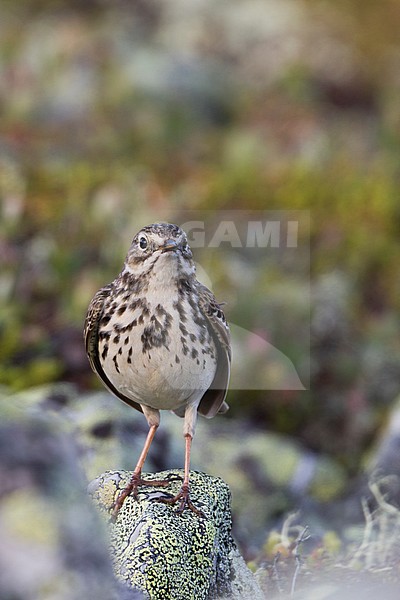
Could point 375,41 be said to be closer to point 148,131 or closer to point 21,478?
point 148,131

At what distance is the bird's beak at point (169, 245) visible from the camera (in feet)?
12.8

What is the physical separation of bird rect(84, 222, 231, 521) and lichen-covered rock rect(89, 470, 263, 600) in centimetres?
6

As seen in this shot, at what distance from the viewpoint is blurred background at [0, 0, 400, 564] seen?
777 cm

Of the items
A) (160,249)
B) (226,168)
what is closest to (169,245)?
(160,249)

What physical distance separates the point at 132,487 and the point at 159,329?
71 cm

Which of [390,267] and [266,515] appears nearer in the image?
[266,515]

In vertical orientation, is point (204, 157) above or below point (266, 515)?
above

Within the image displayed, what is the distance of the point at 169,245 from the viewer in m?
3.90

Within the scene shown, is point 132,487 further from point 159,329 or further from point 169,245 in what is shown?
point 169,245

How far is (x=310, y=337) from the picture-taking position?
854 centimetres

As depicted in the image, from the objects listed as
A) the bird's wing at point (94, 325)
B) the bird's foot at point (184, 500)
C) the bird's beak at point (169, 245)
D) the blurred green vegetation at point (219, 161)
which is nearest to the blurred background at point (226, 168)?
the blurred green vegetation at point (219, 161)

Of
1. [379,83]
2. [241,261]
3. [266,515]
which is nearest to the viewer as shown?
[266,515]

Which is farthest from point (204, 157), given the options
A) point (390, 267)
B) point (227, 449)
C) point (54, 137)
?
point (227, 449)

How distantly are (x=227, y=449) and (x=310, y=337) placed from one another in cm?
248
